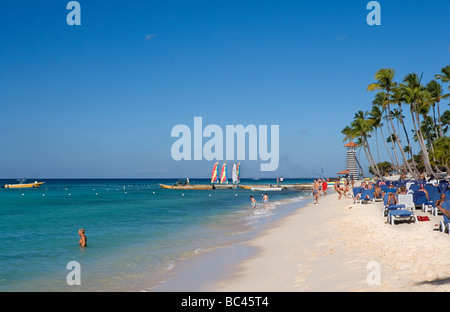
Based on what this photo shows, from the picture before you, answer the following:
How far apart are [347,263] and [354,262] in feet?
0.57

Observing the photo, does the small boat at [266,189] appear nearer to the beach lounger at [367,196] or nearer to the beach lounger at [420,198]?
the beach lounger at [367,196]

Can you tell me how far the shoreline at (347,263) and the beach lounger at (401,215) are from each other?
249 mm

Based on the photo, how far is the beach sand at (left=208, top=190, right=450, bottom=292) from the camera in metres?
7.39

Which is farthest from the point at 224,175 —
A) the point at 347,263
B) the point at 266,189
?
the point at 347,263

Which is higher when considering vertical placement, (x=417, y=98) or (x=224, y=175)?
(x=417, y=98)

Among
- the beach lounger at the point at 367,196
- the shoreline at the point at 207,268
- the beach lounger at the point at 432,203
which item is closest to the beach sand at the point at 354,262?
the shoreline at the point at 207,268

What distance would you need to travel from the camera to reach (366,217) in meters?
17.0

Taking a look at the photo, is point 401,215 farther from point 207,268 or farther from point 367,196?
point 367,196

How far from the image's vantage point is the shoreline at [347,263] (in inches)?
292

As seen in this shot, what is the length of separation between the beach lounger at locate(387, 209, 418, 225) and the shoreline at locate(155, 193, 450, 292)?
9.8 inches

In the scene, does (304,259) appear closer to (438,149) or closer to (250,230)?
(250,230)

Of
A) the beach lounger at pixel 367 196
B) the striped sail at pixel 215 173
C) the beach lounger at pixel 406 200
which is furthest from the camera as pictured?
the striped sail at pixel 215 173

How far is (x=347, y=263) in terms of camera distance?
9242 millimetres

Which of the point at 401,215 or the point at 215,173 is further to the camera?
the point at 215,173
